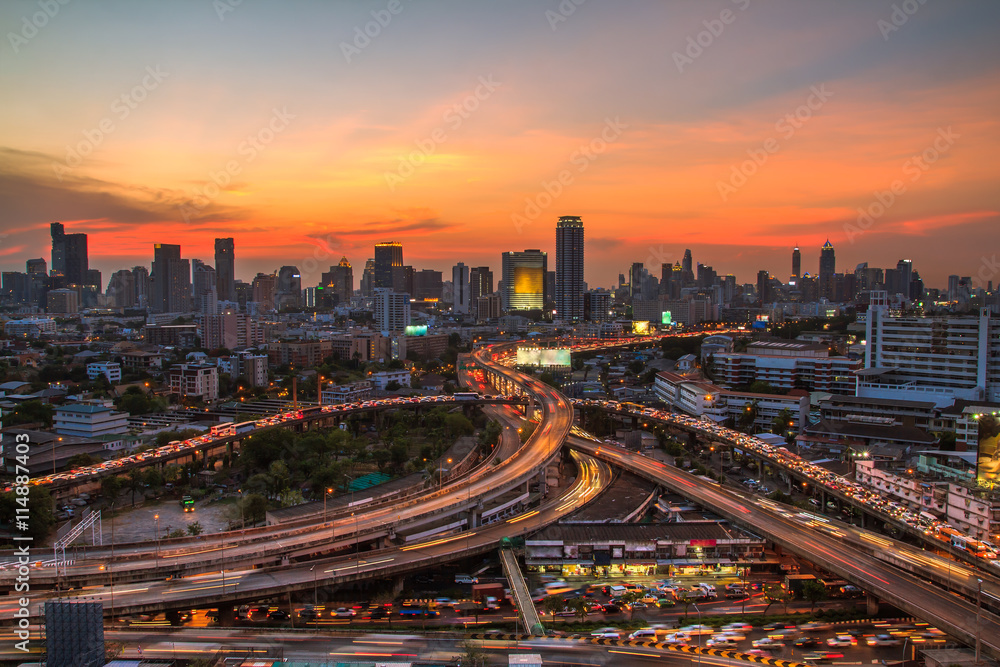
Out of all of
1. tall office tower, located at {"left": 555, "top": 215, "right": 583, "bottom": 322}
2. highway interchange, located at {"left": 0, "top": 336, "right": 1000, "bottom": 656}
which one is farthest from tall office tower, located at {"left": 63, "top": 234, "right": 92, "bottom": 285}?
highway interchange, located at {"left": 0, "top": 336, "right": 1000, "bottom": 656}

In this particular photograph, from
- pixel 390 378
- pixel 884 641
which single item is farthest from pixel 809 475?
pixel 390 378

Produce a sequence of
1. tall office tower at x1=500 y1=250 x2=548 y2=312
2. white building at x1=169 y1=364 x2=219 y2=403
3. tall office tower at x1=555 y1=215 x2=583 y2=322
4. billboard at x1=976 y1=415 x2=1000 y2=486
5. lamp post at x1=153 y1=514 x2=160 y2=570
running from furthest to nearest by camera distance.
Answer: tall office tower at x1=500 y1=250 x2=548 y2=312 < tall office tower at x1=555 y1=215 x2=583 y2=322 < white building at x1=169 y1=364 x2=219 y2=403 < billboard at x1=976 y1=415 x2=1000 y2=486 < lamp post at x1=153 y1=514 x2=160 y2=570

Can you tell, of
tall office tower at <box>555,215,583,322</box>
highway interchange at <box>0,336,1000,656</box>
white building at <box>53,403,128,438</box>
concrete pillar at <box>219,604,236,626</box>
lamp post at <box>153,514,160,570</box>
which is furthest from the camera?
tall office tower at <box>555,215,583,322</box>

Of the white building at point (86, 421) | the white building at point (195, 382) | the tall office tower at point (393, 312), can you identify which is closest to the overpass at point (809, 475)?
the white building at point (86, 421)

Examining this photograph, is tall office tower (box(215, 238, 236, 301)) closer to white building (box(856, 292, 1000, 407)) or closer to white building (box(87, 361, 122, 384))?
white building (box(87, 361, 122, 384))

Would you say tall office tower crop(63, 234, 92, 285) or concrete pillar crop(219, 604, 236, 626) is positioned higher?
tall office tower crop(63, 234, 92, 285)

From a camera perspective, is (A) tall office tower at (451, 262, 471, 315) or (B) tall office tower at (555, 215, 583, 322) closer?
(B) tall office tower at (555, 215, 583, 322)

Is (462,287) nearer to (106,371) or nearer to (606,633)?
(106,371)

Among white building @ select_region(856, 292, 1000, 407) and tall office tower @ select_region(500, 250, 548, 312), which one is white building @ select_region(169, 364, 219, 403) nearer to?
white building @ select_region(856, 292, 1000, 407)

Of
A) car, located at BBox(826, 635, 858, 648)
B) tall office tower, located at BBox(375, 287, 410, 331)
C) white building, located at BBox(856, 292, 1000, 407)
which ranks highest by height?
tall office tower, located at BBox(375, 287, 410, 331)
